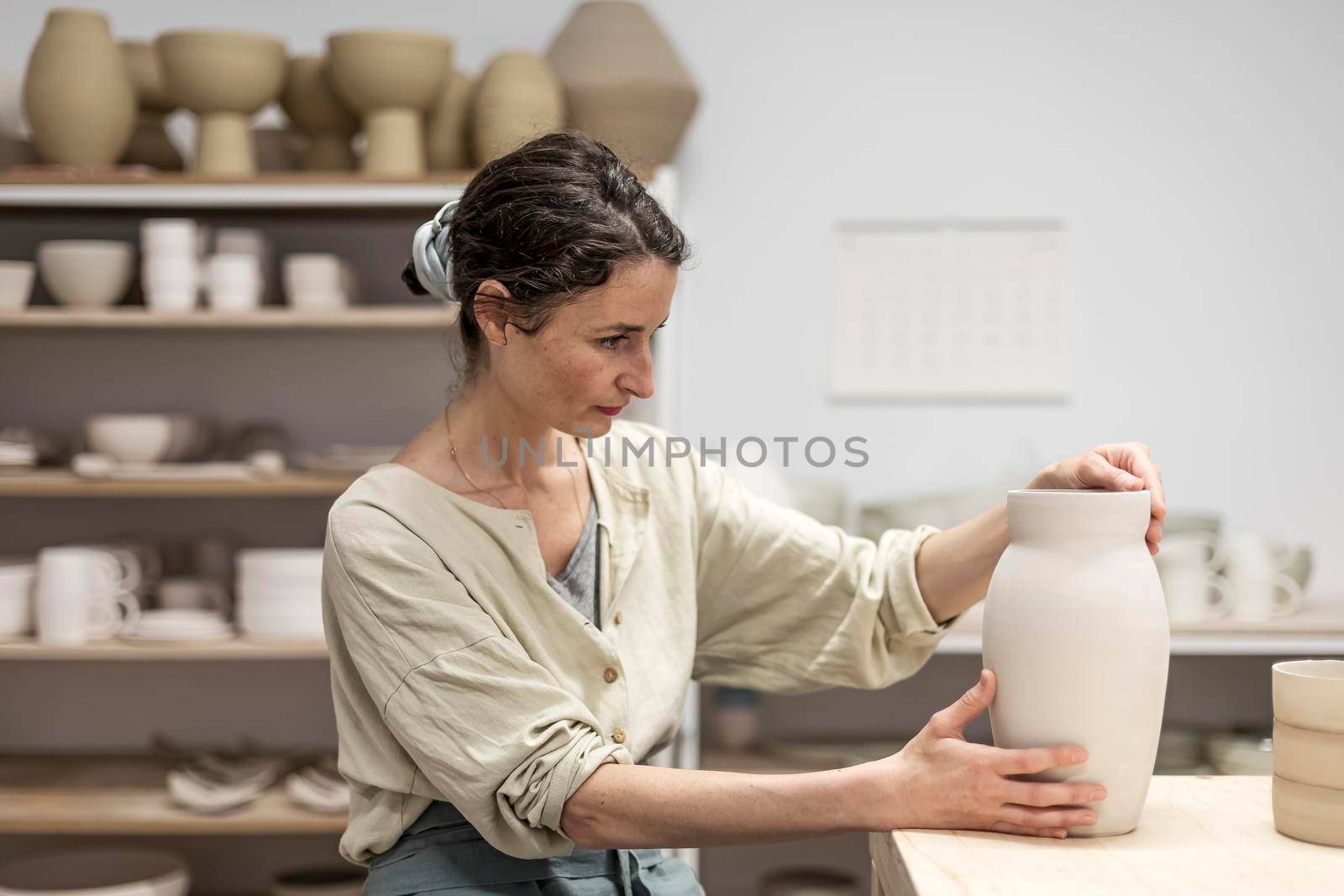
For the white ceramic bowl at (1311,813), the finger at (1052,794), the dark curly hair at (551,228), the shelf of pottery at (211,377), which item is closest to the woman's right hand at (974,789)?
the finger at (1052,794)

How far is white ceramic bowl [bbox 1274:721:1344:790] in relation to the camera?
971 millimetres

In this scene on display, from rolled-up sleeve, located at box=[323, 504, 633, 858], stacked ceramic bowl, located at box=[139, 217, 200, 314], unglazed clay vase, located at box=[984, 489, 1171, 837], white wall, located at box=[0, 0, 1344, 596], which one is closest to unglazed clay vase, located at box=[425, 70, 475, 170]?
white wall, located at box=[0, 0, 1344, 596]

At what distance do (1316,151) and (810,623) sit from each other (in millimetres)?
1857

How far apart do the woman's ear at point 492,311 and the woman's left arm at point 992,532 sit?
541 mm

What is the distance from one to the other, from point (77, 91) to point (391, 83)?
1.91 feet

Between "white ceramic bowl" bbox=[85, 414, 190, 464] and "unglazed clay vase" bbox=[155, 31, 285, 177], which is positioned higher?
"unglazed clay vase" bbox=[155, 31, 285, 177]

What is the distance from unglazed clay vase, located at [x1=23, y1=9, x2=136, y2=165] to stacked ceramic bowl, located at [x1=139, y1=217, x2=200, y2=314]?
199 mm

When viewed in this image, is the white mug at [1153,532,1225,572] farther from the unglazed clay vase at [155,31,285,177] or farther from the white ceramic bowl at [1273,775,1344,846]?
the unglazed clay vase at [155,31,285,177]

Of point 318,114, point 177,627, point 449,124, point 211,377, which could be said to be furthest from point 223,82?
point 177,627

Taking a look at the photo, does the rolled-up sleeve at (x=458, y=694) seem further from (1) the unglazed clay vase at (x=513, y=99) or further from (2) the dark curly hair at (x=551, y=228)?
(1) the unglazed clay vase at (x=513, y=99)

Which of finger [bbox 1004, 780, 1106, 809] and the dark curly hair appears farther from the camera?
the dark curly hair

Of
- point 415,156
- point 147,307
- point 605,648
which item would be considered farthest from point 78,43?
point 605,648

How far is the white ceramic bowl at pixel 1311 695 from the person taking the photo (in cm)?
97

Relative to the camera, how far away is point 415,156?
2.40 m
